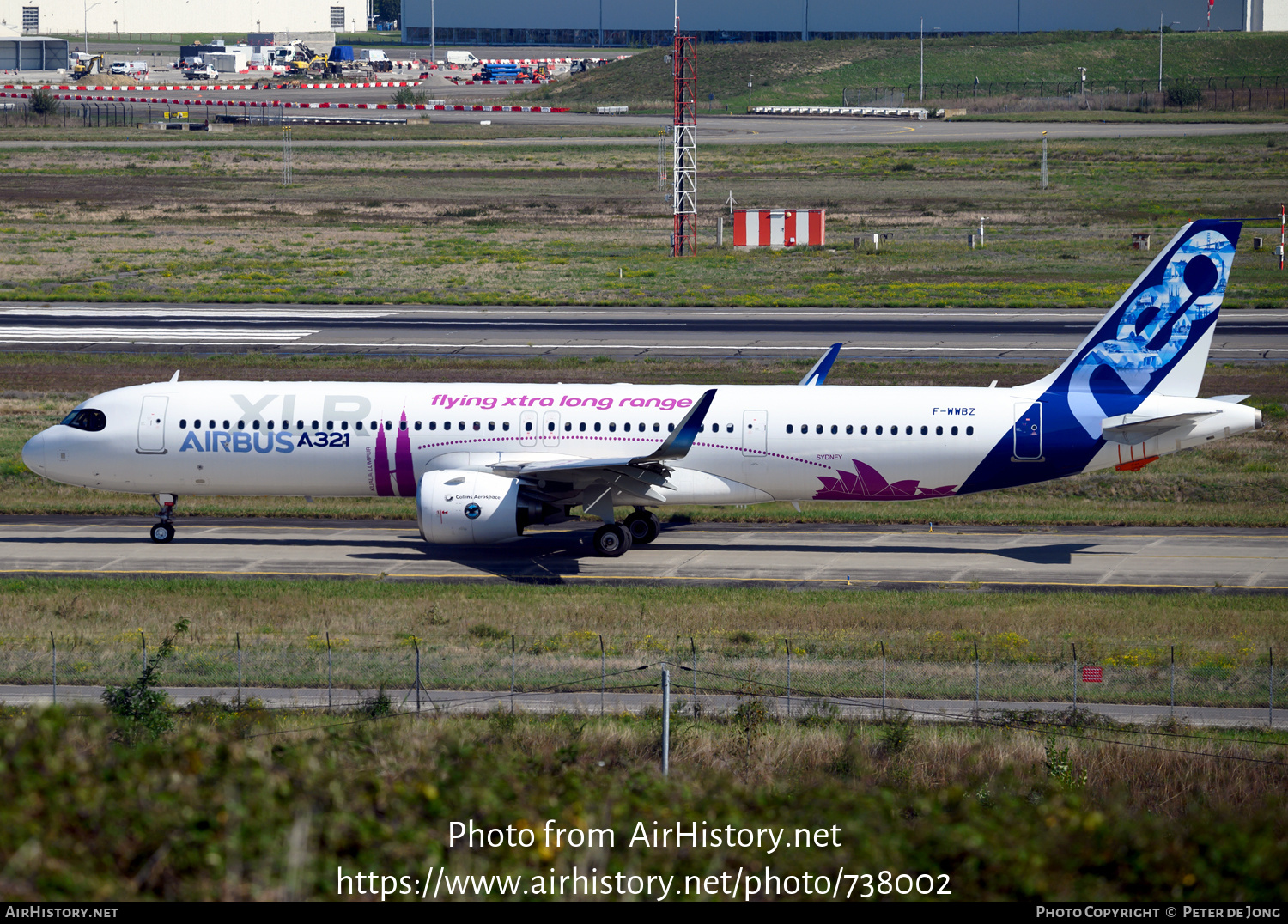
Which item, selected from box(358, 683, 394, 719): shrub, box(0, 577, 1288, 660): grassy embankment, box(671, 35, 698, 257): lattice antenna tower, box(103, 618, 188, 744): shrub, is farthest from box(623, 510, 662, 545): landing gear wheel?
box(671, 35, 698, 257): lattice antenna tower

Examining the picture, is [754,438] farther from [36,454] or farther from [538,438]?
[36,454]

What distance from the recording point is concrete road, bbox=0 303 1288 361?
65.1 metres

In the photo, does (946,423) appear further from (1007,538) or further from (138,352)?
(138,352)

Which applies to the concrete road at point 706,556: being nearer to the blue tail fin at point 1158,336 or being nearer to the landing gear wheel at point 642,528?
the landing gear wheel at point 642,528

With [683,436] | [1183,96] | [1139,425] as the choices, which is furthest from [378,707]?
[1183,96]

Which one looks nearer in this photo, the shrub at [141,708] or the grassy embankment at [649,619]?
the shrub at [141,708]

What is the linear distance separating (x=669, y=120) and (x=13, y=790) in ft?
609

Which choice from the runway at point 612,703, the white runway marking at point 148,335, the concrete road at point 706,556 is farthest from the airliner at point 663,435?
the white runway marking at point 148,335

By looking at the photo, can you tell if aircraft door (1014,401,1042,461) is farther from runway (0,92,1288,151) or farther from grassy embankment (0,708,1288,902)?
runway (0,92,1288,151)

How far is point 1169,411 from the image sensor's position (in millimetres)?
37969

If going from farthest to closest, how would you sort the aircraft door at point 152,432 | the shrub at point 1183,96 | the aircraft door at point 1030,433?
the shrub at point 1183,96
the aircraft door at point 152,432
the aircraft door at point 1030,433

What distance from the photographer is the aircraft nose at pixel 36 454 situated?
40156 millimetres

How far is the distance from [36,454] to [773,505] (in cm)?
2451

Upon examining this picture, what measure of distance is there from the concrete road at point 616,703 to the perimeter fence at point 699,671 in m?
0.21
